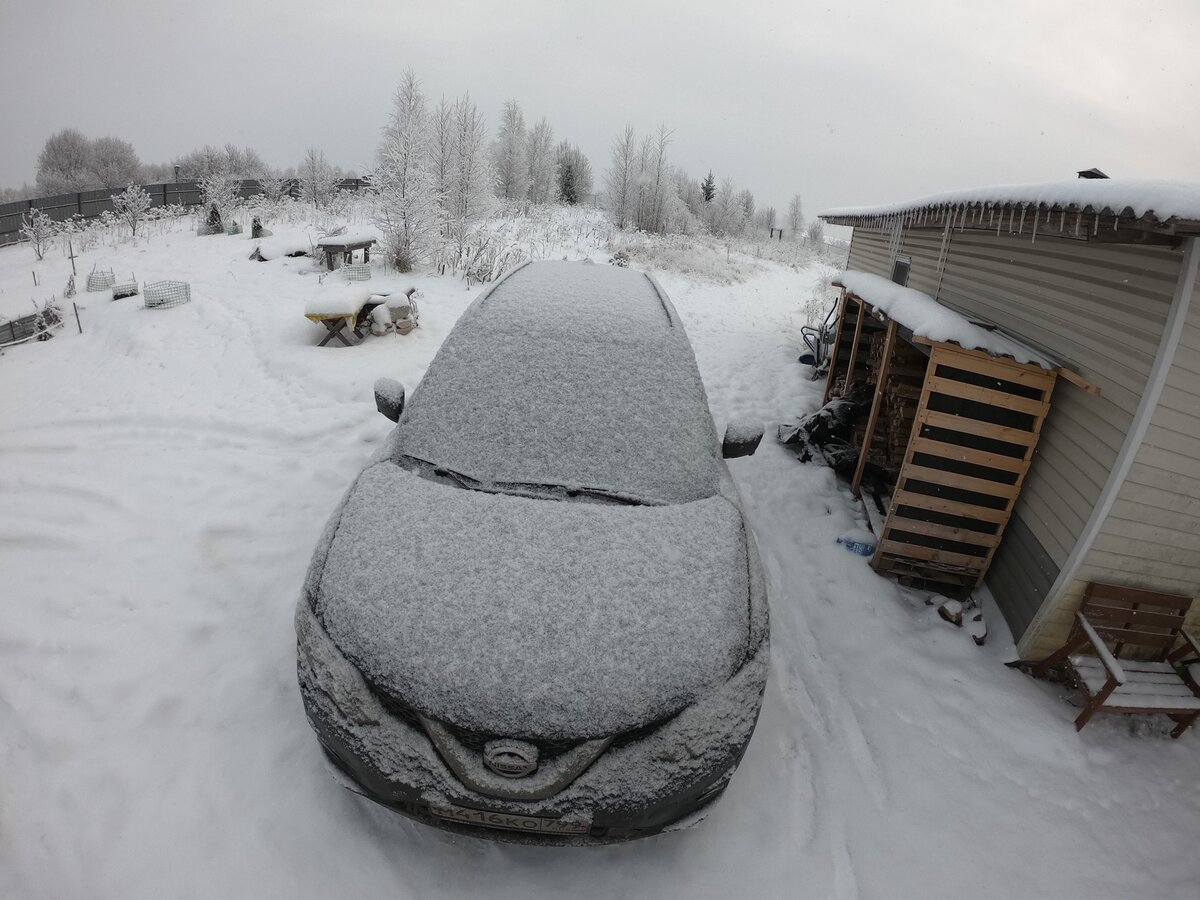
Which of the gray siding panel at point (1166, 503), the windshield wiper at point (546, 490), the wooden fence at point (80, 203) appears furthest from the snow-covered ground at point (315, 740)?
the wooden fence at point (80, 203)

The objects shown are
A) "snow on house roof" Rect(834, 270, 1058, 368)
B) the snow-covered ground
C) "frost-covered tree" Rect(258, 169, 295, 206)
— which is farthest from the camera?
"frost-covered tree" Rect(258, 169, 295, 206)

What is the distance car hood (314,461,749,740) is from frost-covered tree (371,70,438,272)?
36.0ft

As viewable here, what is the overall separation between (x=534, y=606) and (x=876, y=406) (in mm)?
4308

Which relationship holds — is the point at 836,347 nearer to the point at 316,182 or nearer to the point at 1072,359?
the point at 1072,359

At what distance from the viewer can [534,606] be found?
6.95 feet

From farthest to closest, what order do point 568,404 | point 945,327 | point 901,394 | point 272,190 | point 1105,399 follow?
point 272,190
point 901,394
point 945,327
point 1105,399
point 568,404

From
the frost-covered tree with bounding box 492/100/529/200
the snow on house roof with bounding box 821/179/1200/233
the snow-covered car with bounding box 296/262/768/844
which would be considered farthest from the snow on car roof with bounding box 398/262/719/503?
the frost-covered tree with bounding box 492/100/529/200

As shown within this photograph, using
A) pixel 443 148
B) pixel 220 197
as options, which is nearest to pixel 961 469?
pixel 443 148

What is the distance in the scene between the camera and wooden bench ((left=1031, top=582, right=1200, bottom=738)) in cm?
309

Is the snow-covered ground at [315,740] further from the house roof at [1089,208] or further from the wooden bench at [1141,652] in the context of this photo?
the house roof at [1089,208]

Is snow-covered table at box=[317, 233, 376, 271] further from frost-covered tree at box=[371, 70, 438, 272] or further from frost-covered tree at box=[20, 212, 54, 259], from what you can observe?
frost-covered tree at box=[20, 212, 54, 259]

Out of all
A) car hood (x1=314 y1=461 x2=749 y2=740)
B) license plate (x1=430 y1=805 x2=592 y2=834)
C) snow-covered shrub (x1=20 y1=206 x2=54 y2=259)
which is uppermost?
snow-covered shrub (x1=20 y1=206 x2=54 y2=259)

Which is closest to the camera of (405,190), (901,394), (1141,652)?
(1141,652)

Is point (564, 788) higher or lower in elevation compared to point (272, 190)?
lower
